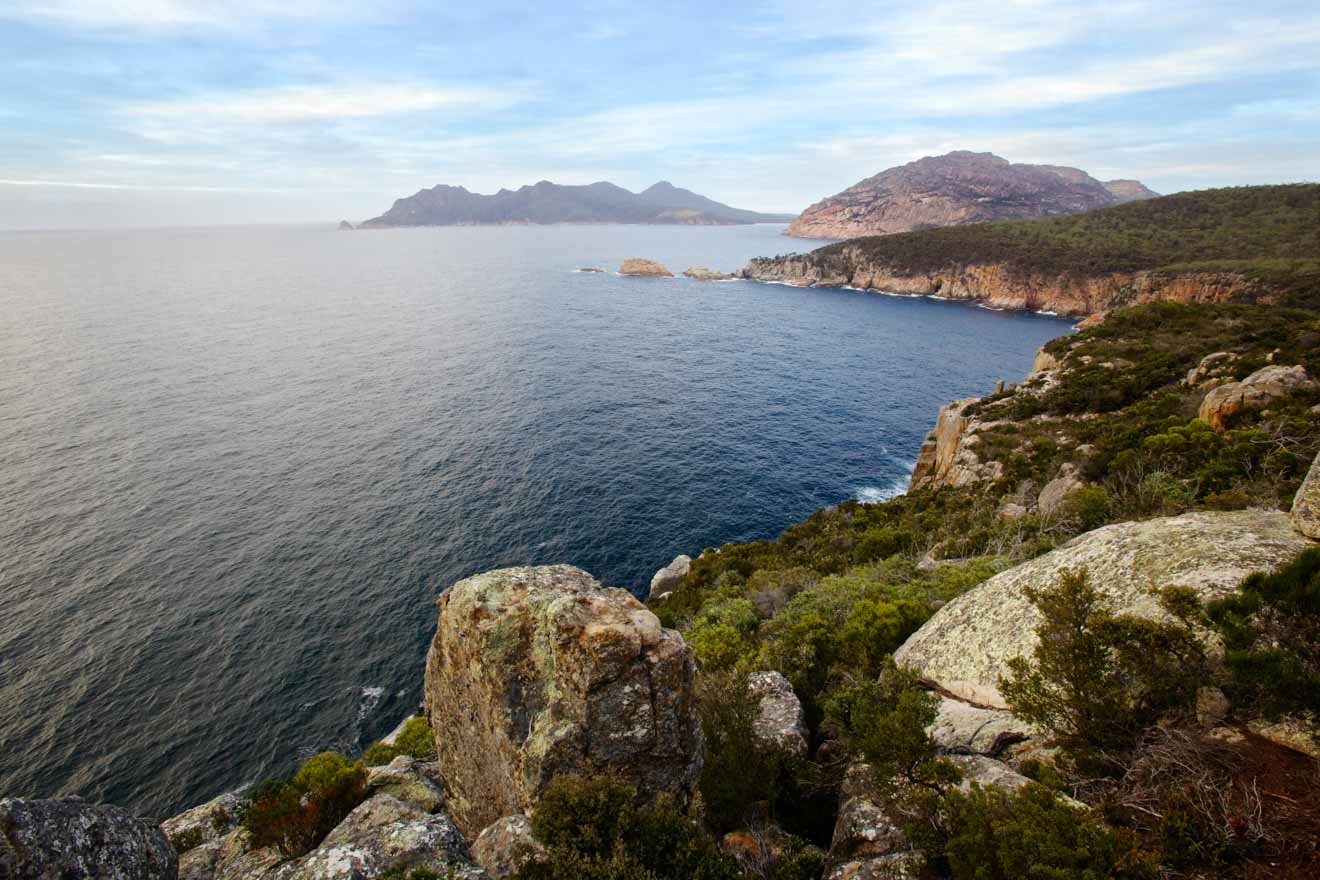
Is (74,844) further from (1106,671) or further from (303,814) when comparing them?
(1106,671)

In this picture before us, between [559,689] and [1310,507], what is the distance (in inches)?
642

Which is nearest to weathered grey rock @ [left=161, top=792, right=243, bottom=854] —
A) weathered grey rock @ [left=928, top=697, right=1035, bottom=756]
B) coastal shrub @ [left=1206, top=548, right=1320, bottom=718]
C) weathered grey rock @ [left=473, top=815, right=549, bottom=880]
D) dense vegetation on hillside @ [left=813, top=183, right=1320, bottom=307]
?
weathered grey rock @ [left=473, top=815, right=549, bottom=880]

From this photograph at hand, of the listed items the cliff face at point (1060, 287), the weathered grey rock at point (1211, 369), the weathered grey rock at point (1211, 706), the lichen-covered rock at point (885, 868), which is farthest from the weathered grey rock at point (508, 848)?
the cliff face at point (1060, 287)

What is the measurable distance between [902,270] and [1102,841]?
20672cm

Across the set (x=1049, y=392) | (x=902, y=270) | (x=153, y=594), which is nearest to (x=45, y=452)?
(x=153, y=594)

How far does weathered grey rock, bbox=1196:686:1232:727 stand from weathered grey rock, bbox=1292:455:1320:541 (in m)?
5.41

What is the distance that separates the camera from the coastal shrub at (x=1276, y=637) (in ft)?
Result: 28.5

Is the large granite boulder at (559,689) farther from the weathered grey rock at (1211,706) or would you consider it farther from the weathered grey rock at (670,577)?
the weathered grey rock at (670,577)

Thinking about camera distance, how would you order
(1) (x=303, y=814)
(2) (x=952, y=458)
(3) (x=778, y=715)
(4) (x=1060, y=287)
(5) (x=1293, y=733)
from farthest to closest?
1. (4) (x=1060, y=287)
2. (2) (x=952, y=458)
3. (3) (x=778, y=715)
4. (1) (x=303, y=814)
5. (5) (x=1293, y=733)

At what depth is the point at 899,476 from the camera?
64250 mm

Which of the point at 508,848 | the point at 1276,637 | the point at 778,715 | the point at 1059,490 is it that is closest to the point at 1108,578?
the point at 1276,637

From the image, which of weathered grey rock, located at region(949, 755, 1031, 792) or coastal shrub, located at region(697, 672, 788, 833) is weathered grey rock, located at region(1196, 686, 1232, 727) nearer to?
weathered grey rock, located at region(949, 755, 1031, 792)

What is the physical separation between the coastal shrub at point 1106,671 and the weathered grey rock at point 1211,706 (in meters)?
0.15

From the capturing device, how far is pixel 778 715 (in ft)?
49.7
